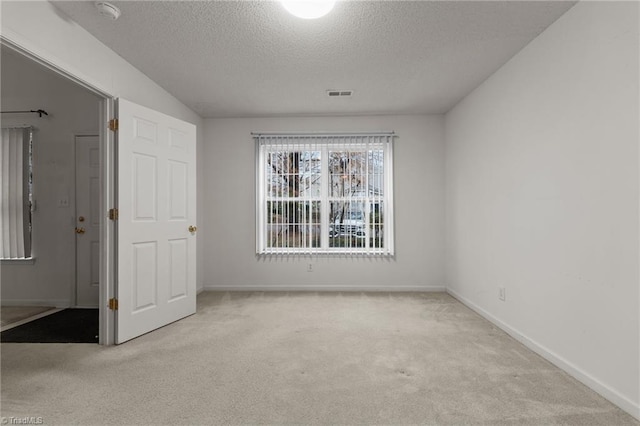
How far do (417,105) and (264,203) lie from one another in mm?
2492

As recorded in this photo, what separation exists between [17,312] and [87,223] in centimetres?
119

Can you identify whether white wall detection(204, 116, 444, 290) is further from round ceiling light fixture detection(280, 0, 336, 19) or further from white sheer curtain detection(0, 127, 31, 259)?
round ceiling light fixture detection(280, 0, 336, 19)

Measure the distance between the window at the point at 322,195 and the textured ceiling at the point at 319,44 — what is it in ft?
2.77

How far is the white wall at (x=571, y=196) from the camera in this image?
1714mm

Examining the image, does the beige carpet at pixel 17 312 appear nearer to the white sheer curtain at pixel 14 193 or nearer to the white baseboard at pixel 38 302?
the white baseboard at pixel 38 302

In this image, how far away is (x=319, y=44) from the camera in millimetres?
2535

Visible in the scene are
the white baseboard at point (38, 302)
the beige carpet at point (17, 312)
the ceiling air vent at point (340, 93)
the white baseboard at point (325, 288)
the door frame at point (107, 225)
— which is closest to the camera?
the door frame at point (107, 225)

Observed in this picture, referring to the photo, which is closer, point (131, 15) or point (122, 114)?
point (131, 15)

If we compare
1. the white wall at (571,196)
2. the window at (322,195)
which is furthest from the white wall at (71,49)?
the white wall at (571,196)

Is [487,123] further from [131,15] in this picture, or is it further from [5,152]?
[5,152]

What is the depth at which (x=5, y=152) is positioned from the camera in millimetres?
3689

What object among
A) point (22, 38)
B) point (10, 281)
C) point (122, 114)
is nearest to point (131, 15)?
point (22, 38)

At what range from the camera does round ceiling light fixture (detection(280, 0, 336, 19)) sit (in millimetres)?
1919

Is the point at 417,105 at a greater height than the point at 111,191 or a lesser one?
greater
